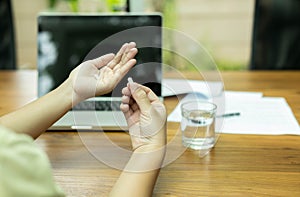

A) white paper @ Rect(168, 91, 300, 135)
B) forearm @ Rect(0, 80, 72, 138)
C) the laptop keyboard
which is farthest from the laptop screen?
forearm @ Rect(0, 80, 72, 138)

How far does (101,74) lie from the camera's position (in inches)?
40.5

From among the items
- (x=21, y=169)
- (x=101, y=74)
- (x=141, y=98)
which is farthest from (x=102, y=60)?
(x=21, y=169)

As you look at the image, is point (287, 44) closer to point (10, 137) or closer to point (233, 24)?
point (233, 24)

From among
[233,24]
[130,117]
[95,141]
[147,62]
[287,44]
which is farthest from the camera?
[233,24]

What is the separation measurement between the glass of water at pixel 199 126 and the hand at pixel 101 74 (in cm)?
19

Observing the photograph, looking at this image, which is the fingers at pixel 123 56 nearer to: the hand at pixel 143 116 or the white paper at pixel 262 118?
the hand at pixel 143 116

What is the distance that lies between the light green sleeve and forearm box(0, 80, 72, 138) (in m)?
0.47

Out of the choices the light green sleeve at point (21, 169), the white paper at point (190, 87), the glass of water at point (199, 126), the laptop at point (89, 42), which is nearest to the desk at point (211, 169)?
the glass of water at point (199, 126)

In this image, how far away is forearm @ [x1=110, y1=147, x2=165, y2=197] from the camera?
2.66 feet

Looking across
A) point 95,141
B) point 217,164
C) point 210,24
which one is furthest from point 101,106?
point 210,24

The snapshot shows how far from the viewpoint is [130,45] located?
1050 mm

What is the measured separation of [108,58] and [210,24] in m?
1.92

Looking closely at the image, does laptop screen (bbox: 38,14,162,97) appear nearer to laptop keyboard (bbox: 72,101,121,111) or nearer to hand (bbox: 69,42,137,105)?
laptop keyboard (bbox: 72,101,121,111)

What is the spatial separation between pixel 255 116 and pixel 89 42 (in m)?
0.52
